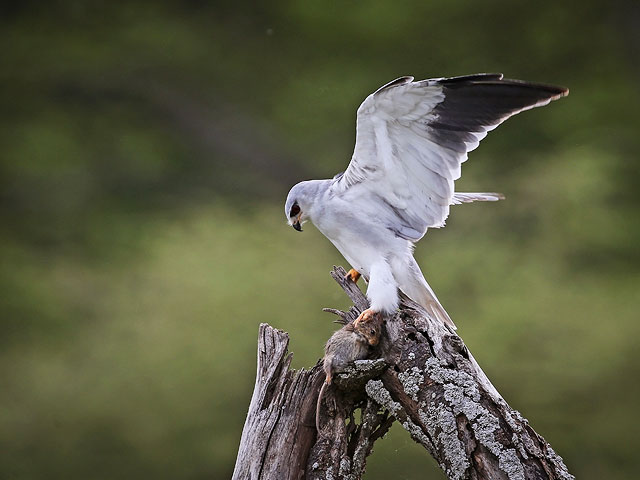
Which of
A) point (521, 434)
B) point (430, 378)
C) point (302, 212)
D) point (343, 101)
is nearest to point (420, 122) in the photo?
point (302, 212)

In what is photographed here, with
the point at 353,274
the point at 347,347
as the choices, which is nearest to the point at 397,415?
the point at 347,347

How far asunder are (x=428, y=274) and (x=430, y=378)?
4346mm

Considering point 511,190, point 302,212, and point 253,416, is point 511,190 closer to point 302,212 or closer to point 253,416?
point 302,212

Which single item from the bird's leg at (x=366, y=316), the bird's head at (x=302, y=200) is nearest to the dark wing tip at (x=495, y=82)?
the bird's head at (x=302, y=200)

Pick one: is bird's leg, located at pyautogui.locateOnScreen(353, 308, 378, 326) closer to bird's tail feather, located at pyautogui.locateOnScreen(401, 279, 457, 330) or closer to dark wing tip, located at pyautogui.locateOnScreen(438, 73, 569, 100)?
bird's tail feather, located at pyautogui.locateOnScreen(401, 279, 457, 330)

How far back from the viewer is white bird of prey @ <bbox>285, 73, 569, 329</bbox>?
2414 millimetres

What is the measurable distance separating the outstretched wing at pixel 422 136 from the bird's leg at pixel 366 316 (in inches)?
17.2

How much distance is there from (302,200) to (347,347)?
696 mm

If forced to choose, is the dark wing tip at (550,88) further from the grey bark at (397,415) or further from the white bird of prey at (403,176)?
the grey bark at (397,415)

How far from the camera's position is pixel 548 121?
7238 millimetres

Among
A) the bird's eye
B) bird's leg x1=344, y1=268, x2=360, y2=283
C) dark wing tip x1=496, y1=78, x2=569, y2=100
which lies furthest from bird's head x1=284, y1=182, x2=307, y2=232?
dark wing tip x1=496, y1=78, x2=569, y2=100

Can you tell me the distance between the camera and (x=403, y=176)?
8.78ft

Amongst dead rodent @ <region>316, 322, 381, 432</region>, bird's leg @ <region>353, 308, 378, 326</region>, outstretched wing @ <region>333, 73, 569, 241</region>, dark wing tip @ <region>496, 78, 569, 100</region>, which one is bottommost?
dead rodent @ <region>316, 322, 381, 432</region>

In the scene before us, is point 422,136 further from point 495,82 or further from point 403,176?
point 495,82
